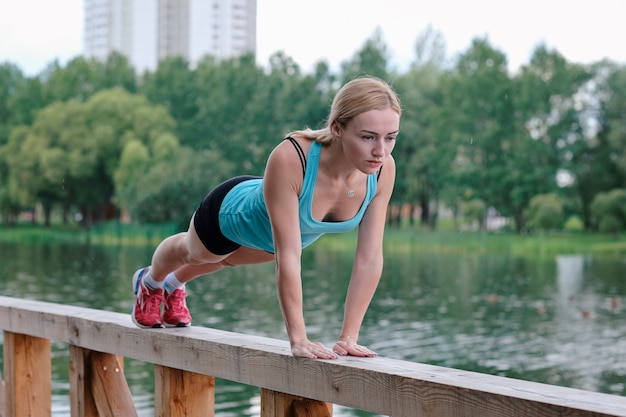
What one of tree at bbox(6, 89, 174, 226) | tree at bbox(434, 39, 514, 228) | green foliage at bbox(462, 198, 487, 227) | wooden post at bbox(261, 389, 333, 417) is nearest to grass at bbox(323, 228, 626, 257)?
green foliage at bbox(462, 198, 487, 227)

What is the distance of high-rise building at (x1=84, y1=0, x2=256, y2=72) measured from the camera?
159ft

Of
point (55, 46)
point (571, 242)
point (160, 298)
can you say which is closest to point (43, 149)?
point (55, 46)

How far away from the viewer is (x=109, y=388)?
252cm

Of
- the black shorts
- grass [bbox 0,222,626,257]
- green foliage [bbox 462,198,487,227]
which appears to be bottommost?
grass [bbox 0,222,626,257]

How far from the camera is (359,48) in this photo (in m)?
43.5

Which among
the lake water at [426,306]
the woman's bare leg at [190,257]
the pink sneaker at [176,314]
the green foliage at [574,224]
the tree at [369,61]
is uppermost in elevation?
the tree at [369,61]

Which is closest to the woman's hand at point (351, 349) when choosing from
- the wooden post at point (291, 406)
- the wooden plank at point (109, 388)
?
the wooden post at point (291, 406)

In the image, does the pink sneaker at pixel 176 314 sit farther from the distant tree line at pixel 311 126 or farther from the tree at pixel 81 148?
the tree at pixel 81 148

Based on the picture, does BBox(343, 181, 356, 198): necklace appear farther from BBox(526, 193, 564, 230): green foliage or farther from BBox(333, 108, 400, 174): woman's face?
BBox(526, 193, 564, 230): green foliage

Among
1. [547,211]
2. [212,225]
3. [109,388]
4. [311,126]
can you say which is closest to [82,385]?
[109,388]

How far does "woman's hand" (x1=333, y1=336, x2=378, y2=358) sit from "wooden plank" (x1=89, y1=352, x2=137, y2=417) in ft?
2.52

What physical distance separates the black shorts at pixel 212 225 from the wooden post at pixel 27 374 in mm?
694

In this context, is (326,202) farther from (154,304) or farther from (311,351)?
(154,304)

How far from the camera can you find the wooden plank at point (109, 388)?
2.52 metres
